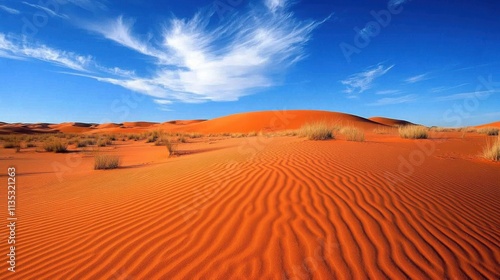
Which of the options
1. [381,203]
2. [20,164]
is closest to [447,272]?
[381,203]

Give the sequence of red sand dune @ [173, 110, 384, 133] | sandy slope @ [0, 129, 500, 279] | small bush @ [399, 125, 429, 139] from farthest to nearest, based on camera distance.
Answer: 1. red sand dune @ [173, 110, 384, 133]
2. small bush @ [399, 125, 429, 139]
3. sandy slope @ [0, 129, 500, 279]

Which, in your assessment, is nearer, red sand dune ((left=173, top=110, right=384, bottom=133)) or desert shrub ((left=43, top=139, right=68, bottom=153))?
desert shrub ((left=43, top=139, right=68, bottom=153))

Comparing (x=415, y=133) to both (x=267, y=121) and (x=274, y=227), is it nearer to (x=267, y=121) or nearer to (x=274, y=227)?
(x=274, y=227)

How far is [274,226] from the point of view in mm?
2990

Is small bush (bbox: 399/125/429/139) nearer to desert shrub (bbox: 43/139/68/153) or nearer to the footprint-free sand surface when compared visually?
the footprint-free sand surface

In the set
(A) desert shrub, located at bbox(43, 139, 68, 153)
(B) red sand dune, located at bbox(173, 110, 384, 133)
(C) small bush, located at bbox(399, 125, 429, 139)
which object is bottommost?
(A) desert shrub, located at bbox(43, 139, 68, 153)

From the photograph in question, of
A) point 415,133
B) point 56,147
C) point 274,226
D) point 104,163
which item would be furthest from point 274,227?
point 56,147

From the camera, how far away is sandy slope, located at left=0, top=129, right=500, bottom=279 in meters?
2.35

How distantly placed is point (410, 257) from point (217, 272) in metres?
1.88

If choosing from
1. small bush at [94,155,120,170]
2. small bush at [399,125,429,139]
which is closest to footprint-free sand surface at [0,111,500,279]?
small bush at [94,155,120,170]

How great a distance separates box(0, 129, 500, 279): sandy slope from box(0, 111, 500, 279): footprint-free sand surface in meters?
0.02

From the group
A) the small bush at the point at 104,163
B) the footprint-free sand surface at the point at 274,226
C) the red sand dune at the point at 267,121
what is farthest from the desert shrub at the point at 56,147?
the red sand dune at the point at 267,121

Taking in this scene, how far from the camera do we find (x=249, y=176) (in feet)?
17.0

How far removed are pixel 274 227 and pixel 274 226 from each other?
0.02m
